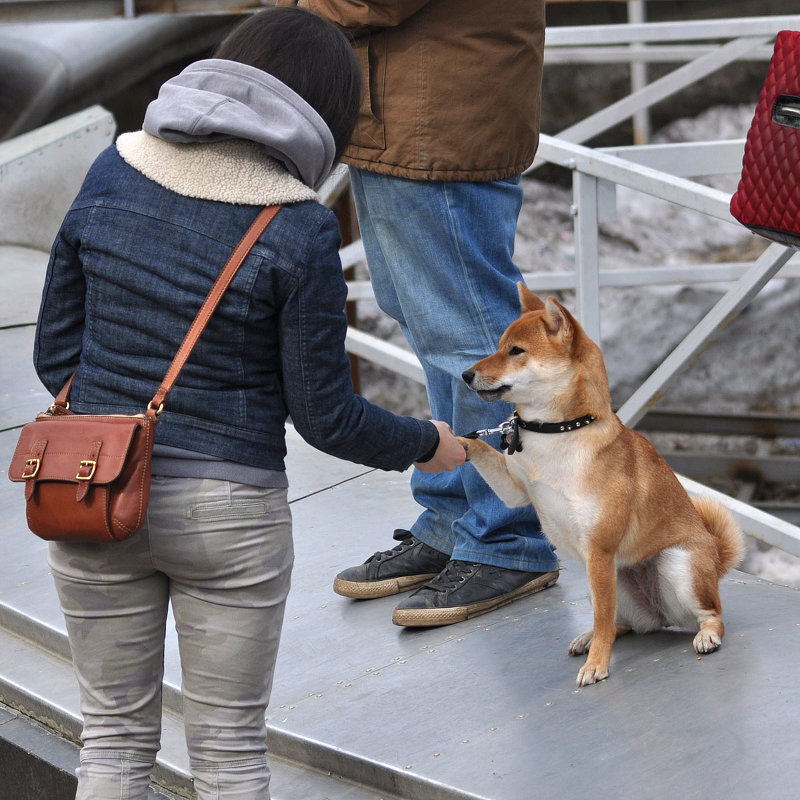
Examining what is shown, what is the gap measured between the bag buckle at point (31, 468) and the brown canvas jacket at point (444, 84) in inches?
46.0

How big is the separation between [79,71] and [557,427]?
19.0 feet

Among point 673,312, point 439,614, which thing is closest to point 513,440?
point 439,614

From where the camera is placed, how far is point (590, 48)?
27.0 feet

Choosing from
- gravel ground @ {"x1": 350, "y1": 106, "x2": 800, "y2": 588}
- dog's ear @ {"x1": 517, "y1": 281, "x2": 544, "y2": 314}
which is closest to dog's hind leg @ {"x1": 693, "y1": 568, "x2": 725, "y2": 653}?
dog's ear @ {"x1": 517, "y1": 281, "x2": 544, "y2": 314}

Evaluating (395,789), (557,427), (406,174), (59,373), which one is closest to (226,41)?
(59,373)

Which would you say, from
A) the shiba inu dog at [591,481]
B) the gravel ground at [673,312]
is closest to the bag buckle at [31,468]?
the shiba inu dog at [591,481]

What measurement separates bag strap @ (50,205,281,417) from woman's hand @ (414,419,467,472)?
0.53 metres

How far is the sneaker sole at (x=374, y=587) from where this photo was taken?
111 inches

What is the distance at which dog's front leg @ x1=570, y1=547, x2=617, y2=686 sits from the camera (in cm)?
233

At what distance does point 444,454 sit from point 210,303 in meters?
0.57

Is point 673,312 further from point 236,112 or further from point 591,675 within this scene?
point 236,112

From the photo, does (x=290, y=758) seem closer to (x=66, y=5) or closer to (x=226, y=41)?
(x=226, y=41)

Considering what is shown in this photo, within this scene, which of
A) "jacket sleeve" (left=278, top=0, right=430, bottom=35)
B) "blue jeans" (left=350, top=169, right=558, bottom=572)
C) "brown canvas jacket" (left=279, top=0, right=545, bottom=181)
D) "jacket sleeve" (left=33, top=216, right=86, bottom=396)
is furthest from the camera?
"blue jeans" (left=350, top=169, right=558, bottom=572)

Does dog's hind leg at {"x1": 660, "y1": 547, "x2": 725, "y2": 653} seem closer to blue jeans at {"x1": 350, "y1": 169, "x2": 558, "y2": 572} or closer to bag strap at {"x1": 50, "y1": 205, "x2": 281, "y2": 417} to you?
blue jeans at {"x1": 350, "y1": 169, "x2": 558, "y2": 572}
